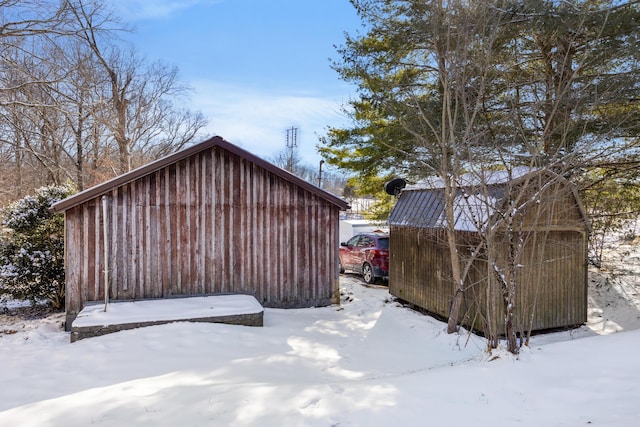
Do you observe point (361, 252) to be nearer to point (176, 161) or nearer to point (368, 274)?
point (368, 274)

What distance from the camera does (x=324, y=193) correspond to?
9.23m

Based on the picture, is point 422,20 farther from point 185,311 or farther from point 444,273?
point 185,311

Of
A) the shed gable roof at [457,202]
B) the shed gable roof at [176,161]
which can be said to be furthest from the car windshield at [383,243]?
the shed gable roof at [176,161]

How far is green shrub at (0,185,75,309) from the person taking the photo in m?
8.54

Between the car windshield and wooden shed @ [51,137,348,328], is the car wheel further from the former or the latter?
wooden shed @ [51,137,348,328]

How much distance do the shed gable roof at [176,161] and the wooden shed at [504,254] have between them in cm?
224

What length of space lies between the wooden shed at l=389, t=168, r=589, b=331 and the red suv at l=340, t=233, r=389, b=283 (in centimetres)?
281

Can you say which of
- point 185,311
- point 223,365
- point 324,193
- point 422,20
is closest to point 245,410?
point 223,365

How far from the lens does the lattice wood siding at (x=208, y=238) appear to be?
7836 mm

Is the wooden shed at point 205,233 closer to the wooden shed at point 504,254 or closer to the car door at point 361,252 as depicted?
the wooden shed at point 504,254

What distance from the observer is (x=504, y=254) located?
22.8 ft

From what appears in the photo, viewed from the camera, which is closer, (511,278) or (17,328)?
(511,278)

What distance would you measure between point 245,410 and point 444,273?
19.2ft

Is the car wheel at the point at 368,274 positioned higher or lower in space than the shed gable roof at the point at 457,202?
lower
